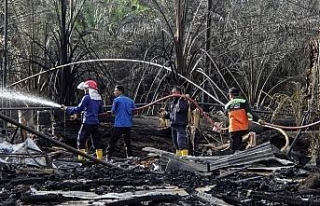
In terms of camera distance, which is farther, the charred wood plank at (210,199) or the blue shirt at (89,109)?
the blue shirt at (89,109)

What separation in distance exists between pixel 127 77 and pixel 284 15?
6138 mm

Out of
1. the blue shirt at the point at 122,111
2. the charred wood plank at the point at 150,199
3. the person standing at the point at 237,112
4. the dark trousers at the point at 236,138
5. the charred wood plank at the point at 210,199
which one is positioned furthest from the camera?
the blue shirt at the point at 122,111

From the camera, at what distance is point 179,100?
15195 millimetres

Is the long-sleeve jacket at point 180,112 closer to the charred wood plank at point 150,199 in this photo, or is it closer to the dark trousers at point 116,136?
the dark trousers at point 116,136

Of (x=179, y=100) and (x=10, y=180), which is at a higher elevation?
(x=179, y=100)

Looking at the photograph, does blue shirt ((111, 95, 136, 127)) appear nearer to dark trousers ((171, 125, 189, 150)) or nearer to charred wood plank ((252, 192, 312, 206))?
dark trousers ((171, 125, 189, 150))

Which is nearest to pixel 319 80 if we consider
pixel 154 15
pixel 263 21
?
pixel 263 21

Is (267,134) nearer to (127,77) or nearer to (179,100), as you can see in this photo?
(179,100)

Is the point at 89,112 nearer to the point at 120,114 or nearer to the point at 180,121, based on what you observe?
the point at 120,114

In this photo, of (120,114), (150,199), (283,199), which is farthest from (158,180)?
(120,114)

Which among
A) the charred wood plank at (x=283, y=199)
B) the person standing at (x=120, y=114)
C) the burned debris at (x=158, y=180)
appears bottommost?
the burned debris at (x=158, y=180)

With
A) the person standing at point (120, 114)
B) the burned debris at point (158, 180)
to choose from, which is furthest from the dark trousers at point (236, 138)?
the person standing at point (120, 114)

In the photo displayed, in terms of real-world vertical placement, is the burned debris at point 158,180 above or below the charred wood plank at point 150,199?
below

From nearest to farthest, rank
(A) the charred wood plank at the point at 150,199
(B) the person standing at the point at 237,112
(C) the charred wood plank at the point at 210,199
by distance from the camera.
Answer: (A) the charred wood plank at the point at 150,199 → (C) the charred wood plank at the point at 210,199 → (B) the person standing at the point at 237,112
